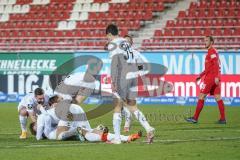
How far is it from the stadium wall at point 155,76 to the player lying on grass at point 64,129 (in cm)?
1171

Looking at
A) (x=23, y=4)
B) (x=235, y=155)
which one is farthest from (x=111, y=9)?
(x=235, y=155)

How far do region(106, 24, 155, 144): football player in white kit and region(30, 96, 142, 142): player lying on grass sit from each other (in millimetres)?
530

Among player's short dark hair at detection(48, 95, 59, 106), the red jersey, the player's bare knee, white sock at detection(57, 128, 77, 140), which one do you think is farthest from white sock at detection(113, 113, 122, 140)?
the red jersey

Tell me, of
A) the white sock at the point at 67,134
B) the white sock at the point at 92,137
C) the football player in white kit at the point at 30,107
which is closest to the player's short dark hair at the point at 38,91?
the football player in white kit at the point at 30,107

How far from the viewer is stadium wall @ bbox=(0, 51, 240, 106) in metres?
25.3

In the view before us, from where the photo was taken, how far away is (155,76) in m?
26.1

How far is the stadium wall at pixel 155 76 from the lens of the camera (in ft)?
83.1

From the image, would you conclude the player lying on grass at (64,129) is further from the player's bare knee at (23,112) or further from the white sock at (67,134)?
the player's bare knee at (23,112)

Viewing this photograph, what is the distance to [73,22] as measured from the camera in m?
34.9

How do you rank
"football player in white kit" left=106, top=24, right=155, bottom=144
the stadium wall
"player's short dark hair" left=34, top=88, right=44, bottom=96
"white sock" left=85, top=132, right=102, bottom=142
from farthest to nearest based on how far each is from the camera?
the stadium wall → "player's short dark hair" left=34, top=88, right=44, bottom=96 → "white sock" left=85, top=132, right=102, bottom=142 → "football player in white kit" left=106, top=24, right=155, bottom=144

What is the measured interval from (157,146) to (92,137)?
1601 mm

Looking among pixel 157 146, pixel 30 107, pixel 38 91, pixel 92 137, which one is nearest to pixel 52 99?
pixel 38 91

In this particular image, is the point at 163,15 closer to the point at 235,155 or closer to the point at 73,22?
the point at 73,22

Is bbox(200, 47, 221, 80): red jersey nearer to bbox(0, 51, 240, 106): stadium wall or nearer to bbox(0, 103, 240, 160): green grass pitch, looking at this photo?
bbox(0, 103, 240, 160): green grass pitch
